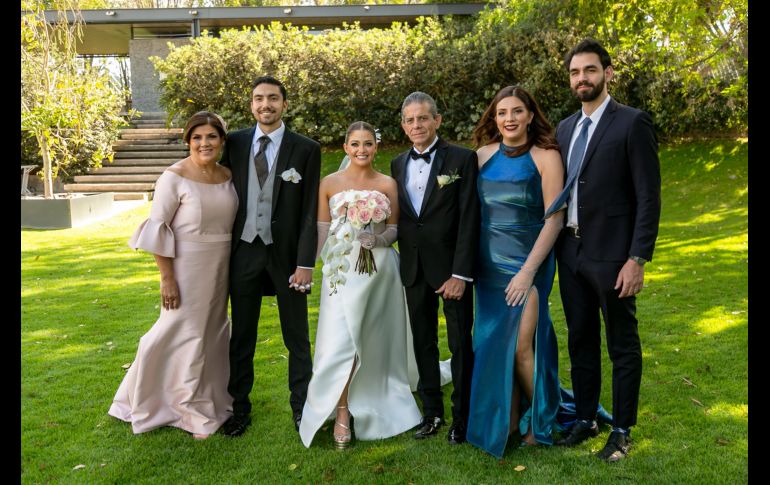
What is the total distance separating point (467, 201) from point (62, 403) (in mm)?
3765

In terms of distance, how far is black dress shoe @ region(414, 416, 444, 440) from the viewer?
15.0 feet

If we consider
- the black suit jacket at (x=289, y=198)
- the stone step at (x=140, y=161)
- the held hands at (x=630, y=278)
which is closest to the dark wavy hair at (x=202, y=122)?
the black suit jacket at (x=289, y=198)

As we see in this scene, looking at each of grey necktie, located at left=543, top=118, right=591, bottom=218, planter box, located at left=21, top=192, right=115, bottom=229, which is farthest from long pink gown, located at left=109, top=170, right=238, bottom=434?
planter box, located at left=21, top=192, right=115, bottom=229

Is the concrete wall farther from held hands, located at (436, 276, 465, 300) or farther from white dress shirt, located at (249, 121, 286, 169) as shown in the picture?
held hands, located at (436, 276, 465, 300)

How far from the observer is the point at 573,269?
4.17m

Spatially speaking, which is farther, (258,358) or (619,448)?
(258,358)

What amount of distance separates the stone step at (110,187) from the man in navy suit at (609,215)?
15.0 meters

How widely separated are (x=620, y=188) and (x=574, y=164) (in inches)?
13.1

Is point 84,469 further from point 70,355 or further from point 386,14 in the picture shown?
point 386,14

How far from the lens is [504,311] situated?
14.1ft

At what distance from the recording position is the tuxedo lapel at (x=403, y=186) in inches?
174

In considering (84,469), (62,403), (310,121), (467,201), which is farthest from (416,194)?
(310,121)

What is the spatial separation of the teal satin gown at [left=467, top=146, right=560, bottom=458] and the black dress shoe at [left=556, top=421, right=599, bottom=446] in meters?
0.12

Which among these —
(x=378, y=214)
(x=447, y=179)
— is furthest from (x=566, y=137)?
(x=378, y=214)
